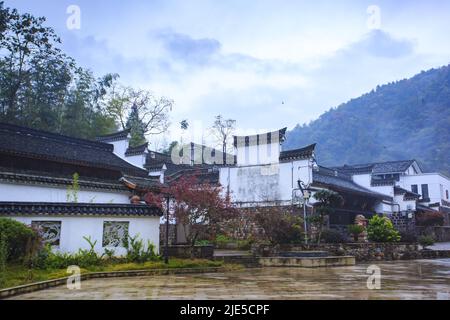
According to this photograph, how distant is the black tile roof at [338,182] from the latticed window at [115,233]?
12.9 meters

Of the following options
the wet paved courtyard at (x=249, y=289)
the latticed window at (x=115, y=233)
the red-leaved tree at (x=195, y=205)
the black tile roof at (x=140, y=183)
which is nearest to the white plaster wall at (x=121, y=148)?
the black tile roof at (x=140, y=183)

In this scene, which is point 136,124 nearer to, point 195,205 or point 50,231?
point 195,205

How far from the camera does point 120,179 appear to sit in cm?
2078

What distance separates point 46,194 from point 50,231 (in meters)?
4.96

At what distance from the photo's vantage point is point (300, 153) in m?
24.6

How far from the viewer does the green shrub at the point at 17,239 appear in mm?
10960

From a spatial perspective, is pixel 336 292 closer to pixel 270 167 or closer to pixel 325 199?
pixel 325 199

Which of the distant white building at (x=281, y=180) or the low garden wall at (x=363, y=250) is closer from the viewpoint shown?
the low garden wall at (x=363, y=250)

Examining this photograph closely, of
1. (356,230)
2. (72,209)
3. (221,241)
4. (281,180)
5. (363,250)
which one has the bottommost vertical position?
(363,250)

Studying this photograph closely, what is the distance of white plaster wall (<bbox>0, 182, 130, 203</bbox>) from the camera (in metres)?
16.2

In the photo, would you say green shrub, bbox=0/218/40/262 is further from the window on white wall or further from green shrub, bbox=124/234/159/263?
the window on white wall

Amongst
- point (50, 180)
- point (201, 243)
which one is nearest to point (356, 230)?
point (201, 243)

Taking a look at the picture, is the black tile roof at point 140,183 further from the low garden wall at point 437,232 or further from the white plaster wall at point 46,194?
the low garden wall at point 437,232
